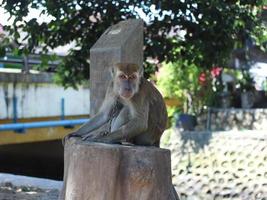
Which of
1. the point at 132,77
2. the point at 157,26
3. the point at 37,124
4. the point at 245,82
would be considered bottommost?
the point at 37,124

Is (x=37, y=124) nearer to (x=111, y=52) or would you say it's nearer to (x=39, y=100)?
(x=39, y=100)

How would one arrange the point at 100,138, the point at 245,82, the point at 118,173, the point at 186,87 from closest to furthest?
the point at 118,173, the point at 100,138, the point at 245,82, the point at 186,87

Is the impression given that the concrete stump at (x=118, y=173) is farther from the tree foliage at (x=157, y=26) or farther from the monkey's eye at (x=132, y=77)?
the tree foliage at (x=157, y=26)

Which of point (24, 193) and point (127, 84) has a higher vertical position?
point (127, 84)

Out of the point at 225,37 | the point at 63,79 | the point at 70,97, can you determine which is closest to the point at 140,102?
the point at 225,37

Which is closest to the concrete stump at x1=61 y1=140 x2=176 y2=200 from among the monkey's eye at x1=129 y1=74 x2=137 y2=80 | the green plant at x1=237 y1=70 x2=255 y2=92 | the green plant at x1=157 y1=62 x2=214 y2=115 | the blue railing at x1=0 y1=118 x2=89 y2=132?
the monkey's eye at x1=129 y1=74 x2=137 y2=80

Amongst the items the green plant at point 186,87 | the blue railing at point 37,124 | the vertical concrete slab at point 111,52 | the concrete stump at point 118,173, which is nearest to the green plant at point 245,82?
the green plant at point 186,87

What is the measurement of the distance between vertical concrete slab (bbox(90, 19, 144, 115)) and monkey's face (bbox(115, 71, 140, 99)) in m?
1.37

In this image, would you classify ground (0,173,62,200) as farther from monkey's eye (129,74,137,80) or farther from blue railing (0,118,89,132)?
blue railing (0,118,89,132)

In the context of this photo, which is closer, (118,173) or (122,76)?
(118,173)

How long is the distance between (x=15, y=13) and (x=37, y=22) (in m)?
0.54

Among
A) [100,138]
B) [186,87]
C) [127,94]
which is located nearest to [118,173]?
[100,138]

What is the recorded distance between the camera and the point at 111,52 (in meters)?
5.66

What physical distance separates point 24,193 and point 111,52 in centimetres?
198
